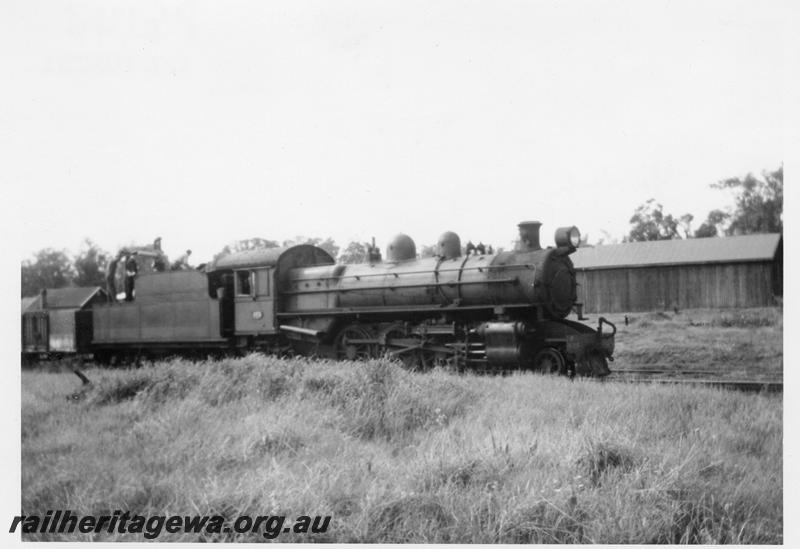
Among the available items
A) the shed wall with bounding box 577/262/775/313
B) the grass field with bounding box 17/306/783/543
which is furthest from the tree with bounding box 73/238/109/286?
the shed wall with bounding box 577/262/775/313

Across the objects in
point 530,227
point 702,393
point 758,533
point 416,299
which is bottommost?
point 758,533

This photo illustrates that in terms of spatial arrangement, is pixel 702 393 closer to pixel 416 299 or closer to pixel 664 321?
pixel 416 299

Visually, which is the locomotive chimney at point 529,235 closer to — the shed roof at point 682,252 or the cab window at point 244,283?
the cab window at point 244,283

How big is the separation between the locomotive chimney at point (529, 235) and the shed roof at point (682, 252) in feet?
46.8

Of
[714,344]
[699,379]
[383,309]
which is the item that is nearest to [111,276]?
[383,309]

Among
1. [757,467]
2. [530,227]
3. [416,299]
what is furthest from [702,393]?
[416,299]

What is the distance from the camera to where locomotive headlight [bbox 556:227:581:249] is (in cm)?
1198

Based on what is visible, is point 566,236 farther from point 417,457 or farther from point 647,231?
point 647,231

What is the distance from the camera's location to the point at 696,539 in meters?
4.97

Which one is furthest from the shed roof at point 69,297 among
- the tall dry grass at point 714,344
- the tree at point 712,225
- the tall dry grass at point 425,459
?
the tree at point 712,225

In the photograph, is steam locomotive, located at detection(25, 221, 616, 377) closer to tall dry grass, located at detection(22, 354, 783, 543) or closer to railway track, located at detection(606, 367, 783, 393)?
railway track, located at detection(606, 367, 783, 393)

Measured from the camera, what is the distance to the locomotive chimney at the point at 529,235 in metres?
12.3

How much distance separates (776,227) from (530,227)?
19.6 meters

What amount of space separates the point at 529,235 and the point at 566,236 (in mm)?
746
